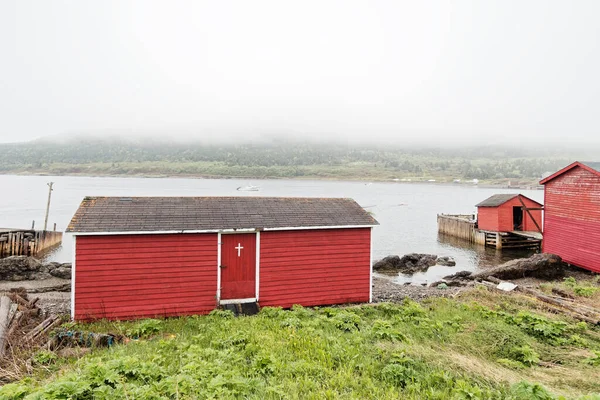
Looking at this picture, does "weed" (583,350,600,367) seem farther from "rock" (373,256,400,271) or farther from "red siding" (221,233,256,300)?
"rock" (373,256,400,271)

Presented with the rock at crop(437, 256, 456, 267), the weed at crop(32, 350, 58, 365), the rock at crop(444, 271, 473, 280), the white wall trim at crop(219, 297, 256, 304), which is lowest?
the rock at crop(437, 256, 456, 267)

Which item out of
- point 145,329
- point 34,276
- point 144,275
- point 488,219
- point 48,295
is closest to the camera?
point 145,329

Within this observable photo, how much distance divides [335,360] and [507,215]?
3351 centimetres

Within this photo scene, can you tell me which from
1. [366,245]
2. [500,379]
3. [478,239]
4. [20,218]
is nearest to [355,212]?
[366,245]

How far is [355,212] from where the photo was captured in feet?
50.1

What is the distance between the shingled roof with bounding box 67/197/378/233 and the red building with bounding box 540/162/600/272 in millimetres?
14078

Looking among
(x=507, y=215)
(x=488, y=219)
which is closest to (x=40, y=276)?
(x=488, y=219)

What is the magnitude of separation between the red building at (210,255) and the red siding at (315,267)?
0.11ft

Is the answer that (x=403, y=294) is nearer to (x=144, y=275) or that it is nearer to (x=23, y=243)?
(x=144, y=275)

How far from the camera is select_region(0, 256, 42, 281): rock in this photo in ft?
72.0

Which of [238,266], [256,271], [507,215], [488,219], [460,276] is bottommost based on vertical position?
[460,276]

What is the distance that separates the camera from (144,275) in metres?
12.3

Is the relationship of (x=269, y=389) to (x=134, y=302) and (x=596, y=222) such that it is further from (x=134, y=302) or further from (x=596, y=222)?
(x=596, y=222)

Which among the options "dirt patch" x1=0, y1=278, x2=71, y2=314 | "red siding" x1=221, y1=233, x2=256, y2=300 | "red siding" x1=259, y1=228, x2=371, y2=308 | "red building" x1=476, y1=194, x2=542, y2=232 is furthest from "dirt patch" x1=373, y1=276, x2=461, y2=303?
"red building" x1=476, y1=194, x2=542, y2=232
